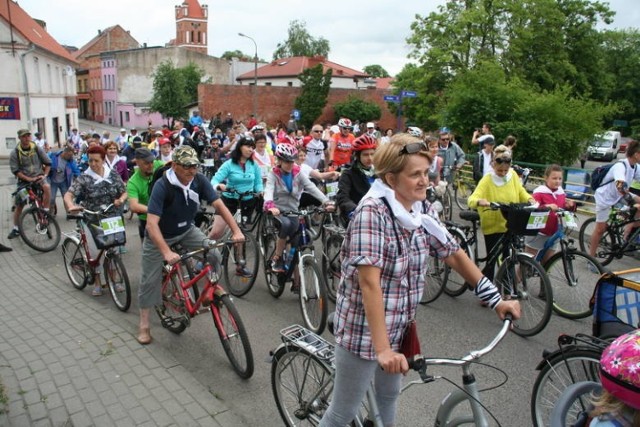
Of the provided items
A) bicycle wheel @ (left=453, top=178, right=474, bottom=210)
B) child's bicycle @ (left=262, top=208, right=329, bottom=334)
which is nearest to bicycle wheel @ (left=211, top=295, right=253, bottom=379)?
child's bicycle @ (left=262, top=208, right=329, bottom=334)

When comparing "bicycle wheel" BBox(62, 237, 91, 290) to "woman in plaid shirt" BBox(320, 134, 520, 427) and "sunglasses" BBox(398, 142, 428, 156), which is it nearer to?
"woman in plaid shirt" BBox(320, 134, 520, 427)

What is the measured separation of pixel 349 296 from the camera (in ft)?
8.41

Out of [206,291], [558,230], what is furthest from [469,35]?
[206,291]

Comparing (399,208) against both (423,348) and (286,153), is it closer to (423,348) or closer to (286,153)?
(423,348)

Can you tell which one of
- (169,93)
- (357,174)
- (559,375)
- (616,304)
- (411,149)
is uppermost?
(169,93)

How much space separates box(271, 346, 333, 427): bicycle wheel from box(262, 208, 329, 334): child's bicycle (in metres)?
1.77

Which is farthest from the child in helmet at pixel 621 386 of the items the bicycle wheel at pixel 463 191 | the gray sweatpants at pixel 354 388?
the bicycle wheel at pixel 463 191

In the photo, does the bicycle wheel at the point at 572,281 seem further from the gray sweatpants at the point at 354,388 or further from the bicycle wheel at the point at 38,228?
the bicycle wheel at the point at 38,228

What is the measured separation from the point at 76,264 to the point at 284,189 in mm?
2992

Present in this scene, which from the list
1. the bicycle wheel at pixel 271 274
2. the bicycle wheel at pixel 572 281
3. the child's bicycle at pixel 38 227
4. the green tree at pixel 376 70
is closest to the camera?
the bicycle wheel at pixel 572 281

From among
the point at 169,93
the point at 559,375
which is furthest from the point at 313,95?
the point at 559,375

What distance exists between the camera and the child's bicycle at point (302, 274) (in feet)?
17.7

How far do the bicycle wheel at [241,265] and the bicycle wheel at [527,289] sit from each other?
2.95m

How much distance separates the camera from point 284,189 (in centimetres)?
653
